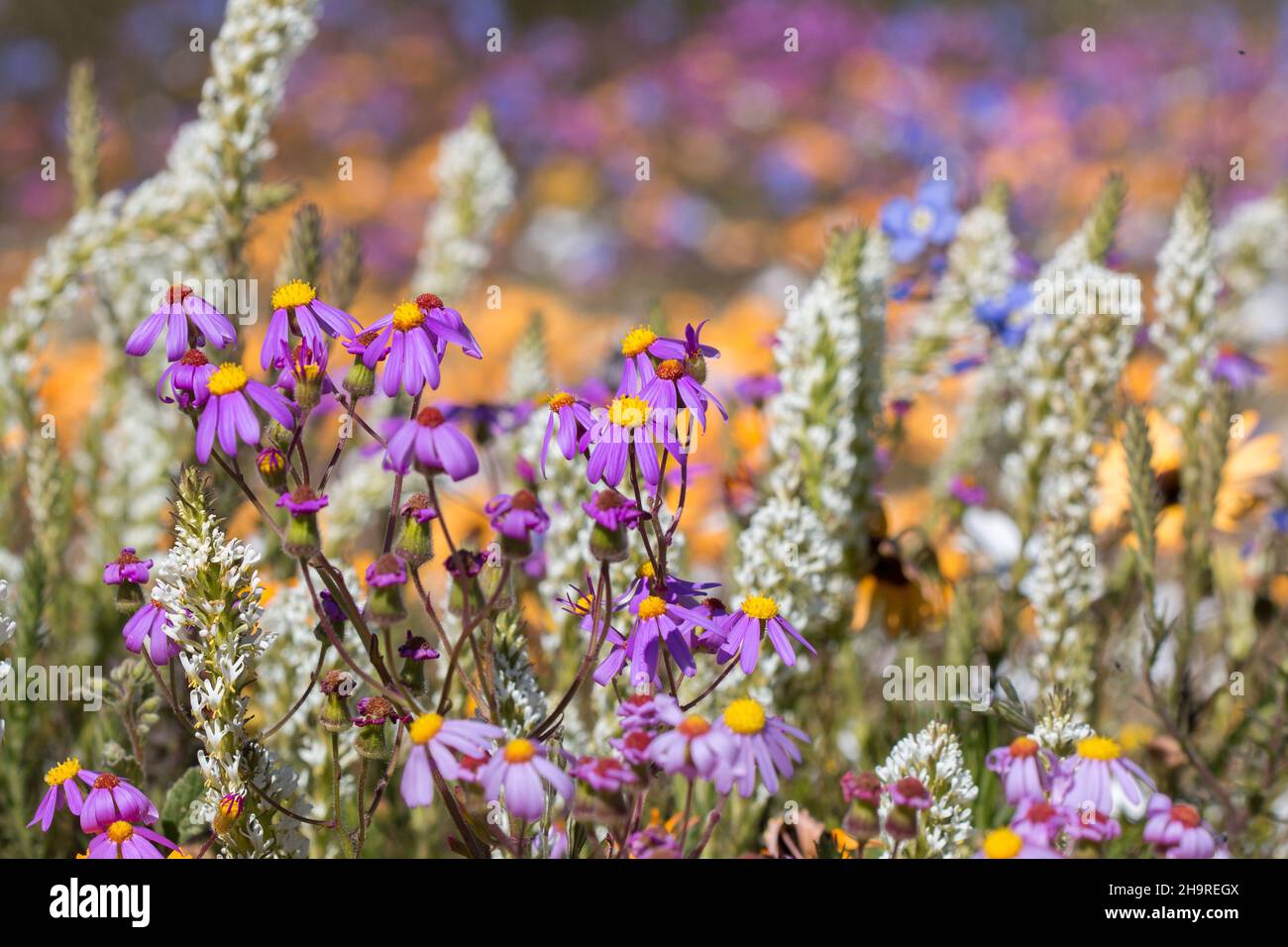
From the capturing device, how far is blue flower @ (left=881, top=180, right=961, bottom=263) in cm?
289

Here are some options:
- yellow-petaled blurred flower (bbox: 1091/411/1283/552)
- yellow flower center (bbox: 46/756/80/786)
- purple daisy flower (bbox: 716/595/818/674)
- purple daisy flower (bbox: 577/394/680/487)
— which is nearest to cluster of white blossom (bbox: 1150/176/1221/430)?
yellow-petaled blurred flower (bbox: 1091/411/1283/552)

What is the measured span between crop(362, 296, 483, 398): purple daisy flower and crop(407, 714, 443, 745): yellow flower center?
326mm

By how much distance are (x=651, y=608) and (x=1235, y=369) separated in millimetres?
1930

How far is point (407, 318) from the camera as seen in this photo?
135 cm

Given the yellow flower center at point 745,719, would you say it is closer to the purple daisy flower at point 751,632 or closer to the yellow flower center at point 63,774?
the purple daisy flower at point 751,632

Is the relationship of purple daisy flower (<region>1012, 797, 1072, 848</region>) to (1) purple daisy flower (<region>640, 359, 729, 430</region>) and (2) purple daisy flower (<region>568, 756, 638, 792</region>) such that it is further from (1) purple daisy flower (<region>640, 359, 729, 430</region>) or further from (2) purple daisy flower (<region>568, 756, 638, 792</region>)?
(1) purple daisy flower (<region>640, 359, 729, 430</region>)

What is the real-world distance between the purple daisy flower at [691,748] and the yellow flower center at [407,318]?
0.49 metres

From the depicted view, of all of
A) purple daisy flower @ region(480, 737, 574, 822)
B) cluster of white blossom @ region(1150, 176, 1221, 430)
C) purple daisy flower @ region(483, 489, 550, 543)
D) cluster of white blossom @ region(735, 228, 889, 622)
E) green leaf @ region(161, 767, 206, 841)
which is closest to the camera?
purple daisy flower @ region(480, 737, 574, 822)

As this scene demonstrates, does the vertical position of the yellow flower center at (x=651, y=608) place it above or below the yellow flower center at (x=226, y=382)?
below

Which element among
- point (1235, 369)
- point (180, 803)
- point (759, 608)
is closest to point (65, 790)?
Answer: point (180, 803)

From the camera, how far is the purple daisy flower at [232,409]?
1.29 meters

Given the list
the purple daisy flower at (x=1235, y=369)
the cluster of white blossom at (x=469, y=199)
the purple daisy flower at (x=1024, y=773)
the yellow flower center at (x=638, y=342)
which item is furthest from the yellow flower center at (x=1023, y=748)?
the cluster of white blossom at (x=469, y=199)

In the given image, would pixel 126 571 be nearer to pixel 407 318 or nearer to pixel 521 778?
pixel 407 318
